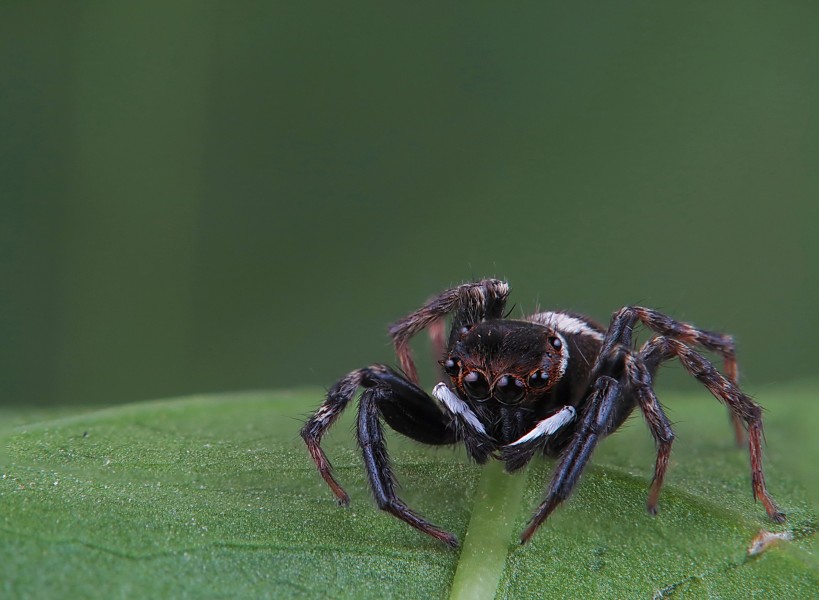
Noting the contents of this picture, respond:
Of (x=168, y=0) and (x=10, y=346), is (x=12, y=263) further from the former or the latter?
(x=168, y=0)

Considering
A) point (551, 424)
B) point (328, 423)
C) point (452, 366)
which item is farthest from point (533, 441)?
point (328, 423)

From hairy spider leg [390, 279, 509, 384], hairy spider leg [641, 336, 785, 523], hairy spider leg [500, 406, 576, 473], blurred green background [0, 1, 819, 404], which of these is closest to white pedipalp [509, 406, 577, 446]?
hairy spider leg [500, 406, 576, 473]

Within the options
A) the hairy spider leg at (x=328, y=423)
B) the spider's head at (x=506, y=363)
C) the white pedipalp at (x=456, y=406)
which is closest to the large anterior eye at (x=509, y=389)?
the spider's head at (x=506, y=363)

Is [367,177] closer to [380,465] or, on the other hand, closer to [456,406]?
[456,406]

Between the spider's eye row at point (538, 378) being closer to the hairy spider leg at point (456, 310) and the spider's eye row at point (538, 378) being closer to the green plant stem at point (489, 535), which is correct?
the green plant stem at point (489, 535)

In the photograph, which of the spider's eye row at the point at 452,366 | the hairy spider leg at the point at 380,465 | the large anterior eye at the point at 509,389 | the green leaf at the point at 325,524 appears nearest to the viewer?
the green leaf at the point at 325,524

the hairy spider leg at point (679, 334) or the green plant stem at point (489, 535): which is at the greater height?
the hairy spider leg at point (679, 334)
